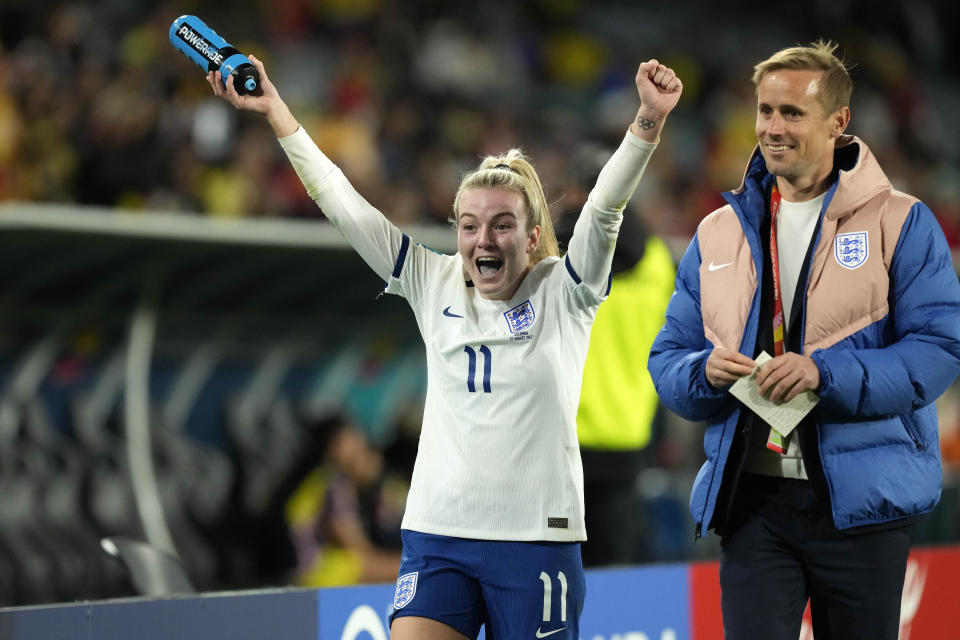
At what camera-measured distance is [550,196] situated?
5.45 metres

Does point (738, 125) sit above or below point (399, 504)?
above

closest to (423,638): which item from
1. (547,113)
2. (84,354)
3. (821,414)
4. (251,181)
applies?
(821,414)

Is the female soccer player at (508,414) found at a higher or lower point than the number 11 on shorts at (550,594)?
higher

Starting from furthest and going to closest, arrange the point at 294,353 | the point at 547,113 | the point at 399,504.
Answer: the point at 547,113 < the point at 294,353 < the point at 399,504

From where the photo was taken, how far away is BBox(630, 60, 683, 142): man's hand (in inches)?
128

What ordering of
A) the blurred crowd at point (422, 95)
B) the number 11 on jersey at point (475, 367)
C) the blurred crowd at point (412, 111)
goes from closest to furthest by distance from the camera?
the number 11 on jersey at point (475, 367)
the blurred crowd at point (412, 111)
the blurred crowd at point (422, 95)

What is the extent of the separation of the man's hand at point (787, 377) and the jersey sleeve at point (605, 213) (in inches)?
20.1

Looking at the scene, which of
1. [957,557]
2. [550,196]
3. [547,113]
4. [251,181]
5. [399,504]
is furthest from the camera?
[547,113]

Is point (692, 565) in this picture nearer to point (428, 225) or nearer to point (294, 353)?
point (294, 353)

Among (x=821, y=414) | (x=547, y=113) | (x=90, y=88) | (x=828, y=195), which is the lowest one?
(x=821, y=414)

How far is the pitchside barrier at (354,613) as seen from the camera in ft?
12.4

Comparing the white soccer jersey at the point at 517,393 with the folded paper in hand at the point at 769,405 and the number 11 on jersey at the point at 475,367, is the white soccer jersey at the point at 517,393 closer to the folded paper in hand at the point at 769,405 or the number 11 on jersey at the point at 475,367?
the number 11 on jersey at the point at 475,367

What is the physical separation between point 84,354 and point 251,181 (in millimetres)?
2036

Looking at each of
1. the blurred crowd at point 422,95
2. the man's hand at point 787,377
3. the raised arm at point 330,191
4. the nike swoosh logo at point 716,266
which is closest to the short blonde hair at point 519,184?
the raised arm at point 330,191
